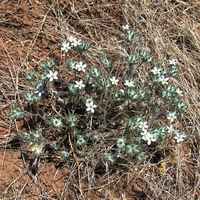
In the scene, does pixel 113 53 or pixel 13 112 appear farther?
pixel 113 53

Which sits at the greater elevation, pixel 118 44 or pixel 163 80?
pixel 163 80

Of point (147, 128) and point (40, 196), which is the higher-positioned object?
point (147, 128)

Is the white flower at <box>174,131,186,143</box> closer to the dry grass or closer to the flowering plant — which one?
the flowering plant

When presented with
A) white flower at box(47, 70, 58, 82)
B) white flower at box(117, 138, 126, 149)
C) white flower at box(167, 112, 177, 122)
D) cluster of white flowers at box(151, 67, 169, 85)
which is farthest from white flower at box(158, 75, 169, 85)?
white flower at box(47, 70, 58, 82)

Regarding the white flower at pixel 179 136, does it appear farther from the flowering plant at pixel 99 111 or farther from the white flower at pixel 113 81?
the white flower at pixel 113 81

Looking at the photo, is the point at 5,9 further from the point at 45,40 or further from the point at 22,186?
the point at 22,186

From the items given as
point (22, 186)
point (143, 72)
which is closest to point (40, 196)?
point (22, 186)

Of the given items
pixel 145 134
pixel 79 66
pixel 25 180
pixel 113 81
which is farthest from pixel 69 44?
pixel 25 180

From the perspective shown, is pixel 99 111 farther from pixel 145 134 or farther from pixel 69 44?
pixel 69 44
